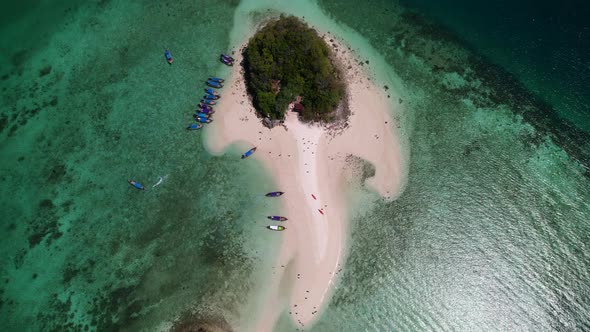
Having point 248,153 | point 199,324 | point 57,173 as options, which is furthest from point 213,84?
point 199,324

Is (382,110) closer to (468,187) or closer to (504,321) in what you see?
(468,187)

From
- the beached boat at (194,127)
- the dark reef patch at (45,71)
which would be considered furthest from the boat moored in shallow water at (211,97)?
the dark reef patch at (45,71)

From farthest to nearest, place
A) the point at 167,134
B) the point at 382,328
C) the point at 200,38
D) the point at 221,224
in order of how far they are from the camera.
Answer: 1. the point at 200,38
2. the point at 167,134
3. the point at 221,224
4. the point at 382,328

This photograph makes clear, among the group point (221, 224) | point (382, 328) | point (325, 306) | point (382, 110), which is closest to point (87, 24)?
point (221, 224)

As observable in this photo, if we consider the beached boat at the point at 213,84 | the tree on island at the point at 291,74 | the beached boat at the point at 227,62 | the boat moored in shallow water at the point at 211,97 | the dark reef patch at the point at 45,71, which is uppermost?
the tree on island at the point at 291,74

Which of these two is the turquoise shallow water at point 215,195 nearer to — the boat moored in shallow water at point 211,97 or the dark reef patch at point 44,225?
the dark reef patch at point 44,225

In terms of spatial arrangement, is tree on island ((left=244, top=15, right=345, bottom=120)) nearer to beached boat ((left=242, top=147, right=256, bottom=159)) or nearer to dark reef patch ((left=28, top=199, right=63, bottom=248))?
beached boat ((left=242, top=147, right=256, bottom=159))

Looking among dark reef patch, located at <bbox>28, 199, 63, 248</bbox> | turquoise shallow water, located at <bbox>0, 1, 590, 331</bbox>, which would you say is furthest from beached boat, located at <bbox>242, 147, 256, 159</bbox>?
dark reef patch, located at <bbox>28, 199, 63, 248</bbox>
